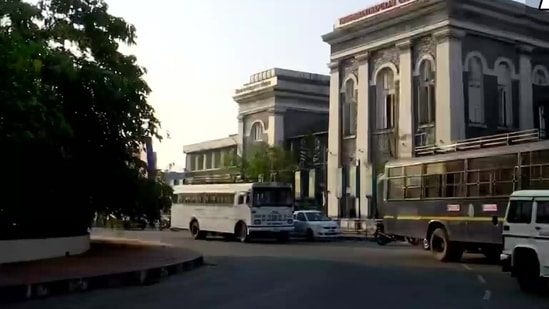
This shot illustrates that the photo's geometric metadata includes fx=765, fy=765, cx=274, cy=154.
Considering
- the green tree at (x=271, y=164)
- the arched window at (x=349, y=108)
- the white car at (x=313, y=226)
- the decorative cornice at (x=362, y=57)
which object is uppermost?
the decorative cornice at (x=362, y=57)

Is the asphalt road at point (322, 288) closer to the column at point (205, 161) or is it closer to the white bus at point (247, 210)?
the white bus at point (247, 210)

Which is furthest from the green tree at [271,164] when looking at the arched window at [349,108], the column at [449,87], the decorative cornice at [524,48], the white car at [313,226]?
the white car at [313,226]

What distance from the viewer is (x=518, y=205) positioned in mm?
14938

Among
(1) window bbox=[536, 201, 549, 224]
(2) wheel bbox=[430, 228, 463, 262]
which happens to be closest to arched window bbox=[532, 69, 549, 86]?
(2) wheel bbox=[430, 228, 463, 262]

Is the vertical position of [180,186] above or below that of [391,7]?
below

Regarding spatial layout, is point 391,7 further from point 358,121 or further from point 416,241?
point 416,241

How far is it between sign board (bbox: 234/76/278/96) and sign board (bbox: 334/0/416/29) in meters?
14.1

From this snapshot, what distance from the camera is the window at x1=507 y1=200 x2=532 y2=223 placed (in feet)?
47.9

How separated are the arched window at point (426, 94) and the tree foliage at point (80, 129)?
2560cm

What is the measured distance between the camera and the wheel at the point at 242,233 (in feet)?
116

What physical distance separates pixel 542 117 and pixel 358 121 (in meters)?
12.6

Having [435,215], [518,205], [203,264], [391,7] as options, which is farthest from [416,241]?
[391,7]

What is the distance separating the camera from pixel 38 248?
70.0 feet

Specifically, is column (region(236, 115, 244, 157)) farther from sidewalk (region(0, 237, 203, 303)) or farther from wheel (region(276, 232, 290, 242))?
sidewalk (region(0, 237, 203, 303))
